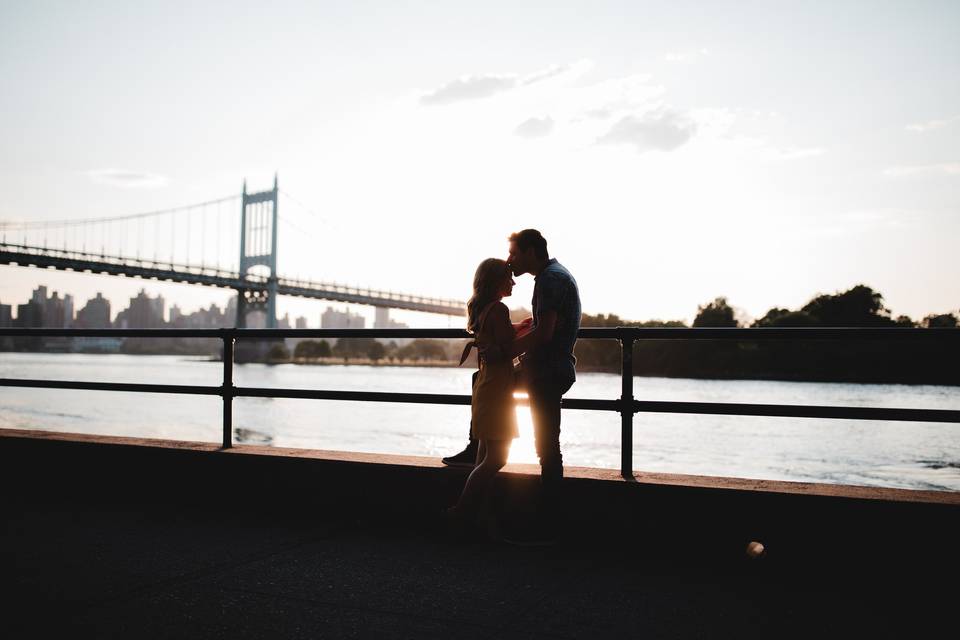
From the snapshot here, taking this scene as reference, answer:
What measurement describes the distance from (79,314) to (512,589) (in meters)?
131

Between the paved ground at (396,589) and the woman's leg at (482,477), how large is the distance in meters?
0.21

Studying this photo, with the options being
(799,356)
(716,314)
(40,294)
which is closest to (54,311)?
(40,294)

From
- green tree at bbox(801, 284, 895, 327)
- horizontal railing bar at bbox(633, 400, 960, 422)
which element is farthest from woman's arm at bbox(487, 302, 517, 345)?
green tree at bbox(801, 284, 895, 327)

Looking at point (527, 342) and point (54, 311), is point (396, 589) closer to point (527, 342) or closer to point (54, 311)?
point (527, 342)

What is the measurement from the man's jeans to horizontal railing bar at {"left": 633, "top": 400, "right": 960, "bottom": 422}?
472 mm

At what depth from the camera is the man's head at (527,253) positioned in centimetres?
414

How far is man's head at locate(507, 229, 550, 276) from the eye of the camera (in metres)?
4.14

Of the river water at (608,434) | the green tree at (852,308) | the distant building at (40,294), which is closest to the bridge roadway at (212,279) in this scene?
the river water at (608,434)

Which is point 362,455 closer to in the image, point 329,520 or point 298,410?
point 329,520

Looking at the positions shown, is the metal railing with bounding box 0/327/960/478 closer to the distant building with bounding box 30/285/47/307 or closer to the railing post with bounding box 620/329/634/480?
the railing post with bounding box 620/329/634/480

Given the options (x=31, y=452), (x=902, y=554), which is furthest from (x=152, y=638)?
(x=31, y=452)

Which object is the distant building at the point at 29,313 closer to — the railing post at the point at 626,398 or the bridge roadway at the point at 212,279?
the bridge roadway at the point at 212,279

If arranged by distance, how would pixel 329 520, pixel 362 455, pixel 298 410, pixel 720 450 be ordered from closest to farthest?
pixel 329 520 < pixel 362 455 < pixel 720 450 < pixel 298 410

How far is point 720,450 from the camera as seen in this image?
26.2 metres
